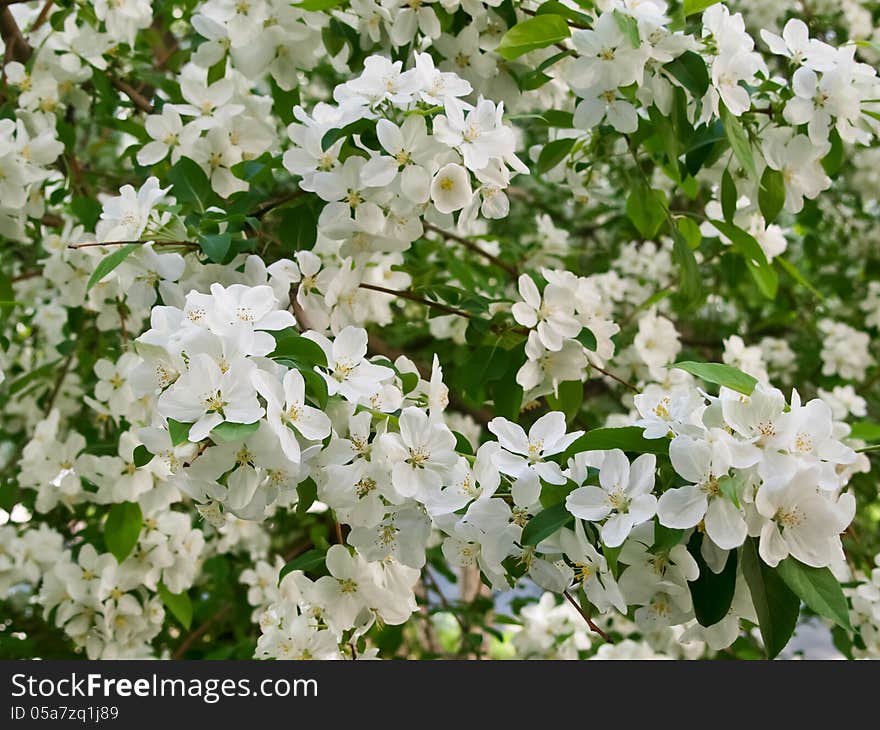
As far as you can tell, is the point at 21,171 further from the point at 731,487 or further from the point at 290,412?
the point at 731,487

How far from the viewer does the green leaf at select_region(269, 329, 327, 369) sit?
3.35 ft

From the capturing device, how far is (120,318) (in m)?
1.81

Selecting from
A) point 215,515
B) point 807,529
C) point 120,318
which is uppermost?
point 807,529

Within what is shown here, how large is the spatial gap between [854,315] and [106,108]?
2229mm

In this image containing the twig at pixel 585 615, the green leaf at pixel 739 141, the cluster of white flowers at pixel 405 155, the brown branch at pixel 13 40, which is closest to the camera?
the twig at pixel 585 615

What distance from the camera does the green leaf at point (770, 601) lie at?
90 centimetres

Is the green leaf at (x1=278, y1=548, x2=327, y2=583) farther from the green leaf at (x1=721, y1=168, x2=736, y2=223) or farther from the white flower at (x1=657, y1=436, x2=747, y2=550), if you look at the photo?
the green leaf at (x1=721, y1=168, x2=736, y2=223)

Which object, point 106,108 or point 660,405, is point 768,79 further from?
point 106,108

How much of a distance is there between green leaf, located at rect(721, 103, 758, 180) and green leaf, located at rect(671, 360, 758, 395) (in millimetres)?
407

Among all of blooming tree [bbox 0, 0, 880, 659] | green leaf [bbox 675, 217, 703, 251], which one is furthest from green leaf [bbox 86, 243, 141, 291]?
green leaf [bbox 675, 217, 703, 251]

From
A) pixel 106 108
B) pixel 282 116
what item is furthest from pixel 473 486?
pixel 106 108

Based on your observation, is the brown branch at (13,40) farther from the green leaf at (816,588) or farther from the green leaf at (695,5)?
the green leaf at (816,588)

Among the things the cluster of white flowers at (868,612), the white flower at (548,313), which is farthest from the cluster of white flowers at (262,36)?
the cluster of white flowers at (868,612)

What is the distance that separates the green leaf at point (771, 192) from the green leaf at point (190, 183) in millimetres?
801
